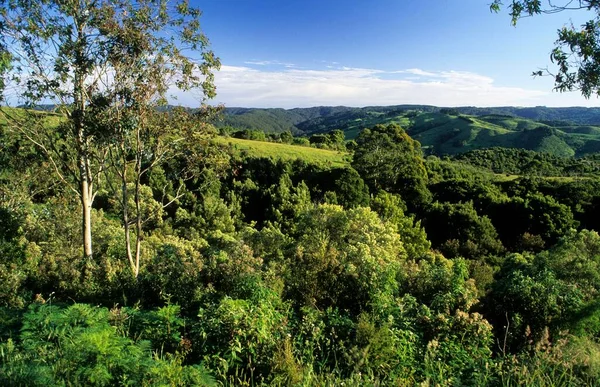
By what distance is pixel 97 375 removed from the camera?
2.96 m

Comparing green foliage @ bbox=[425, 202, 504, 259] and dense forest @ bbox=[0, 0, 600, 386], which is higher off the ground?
dense forest @ bbox=[0, 0, 600, 386]

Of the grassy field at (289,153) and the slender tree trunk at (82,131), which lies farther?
the grassy field at (289,153)

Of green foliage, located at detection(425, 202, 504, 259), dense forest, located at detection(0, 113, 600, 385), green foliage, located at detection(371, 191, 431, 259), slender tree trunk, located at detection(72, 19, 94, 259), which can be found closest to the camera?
dense forest, located at detection(0, 113, 600, 385)

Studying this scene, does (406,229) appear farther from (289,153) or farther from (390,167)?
(289,153)

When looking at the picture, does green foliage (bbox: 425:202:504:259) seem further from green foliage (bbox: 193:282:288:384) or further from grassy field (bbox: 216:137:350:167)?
green foliage (bbox: 193:282:288:384)

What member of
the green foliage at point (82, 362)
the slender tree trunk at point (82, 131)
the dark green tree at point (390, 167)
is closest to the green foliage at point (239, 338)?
the green foliage at point (82, 362)

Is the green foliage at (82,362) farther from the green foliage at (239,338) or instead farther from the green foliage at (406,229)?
the green foliage at (406,229)

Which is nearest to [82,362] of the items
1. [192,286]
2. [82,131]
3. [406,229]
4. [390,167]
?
[192,286]

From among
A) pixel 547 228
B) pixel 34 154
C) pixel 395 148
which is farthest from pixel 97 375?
pixel 395 148

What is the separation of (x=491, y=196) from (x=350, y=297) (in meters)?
34.0

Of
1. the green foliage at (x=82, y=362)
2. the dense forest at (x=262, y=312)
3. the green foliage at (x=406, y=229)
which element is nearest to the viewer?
the green foliage at (x=82, y=362)

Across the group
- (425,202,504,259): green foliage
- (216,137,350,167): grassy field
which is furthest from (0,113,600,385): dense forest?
(216,137,350,167): grassy field

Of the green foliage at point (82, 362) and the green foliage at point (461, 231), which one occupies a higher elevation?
the green foliage at point (82, 362)

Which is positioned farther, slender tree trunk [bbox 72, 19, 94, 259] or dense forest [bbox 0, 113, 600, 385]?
slender tree trunk [bbox 72, 19, 94, 259]
